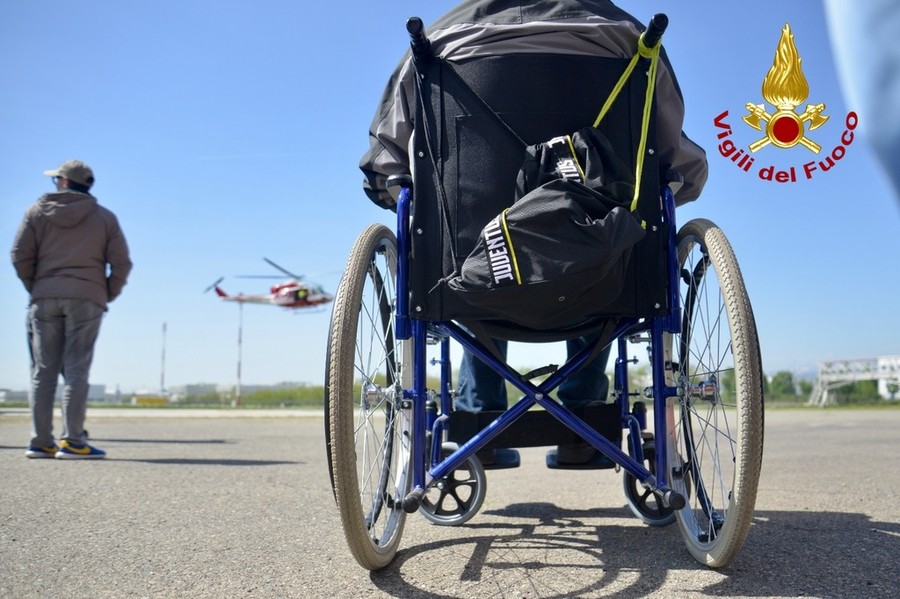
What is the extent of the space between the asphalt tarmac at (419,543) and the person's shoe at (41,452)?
698mm

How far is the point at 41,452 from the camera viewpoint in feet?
17.0

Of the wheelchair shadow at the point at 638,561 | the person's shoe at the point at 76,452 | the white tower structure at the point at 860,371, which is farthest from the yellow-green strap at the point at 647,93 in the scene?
the white tower structure at the point at 860,371

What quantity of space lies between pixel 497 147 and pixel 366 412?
880mm

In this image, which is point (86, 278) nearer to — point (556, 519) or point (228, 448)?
point (228, 448)

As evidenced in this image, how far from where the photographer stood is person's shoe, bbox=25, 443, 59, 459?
514 cm

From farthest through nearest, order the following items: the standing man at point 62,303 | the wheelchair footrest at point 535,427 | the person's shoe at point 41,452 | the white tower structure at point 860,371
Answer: the white tower structure at point 860,371 → the standing man at point 62,303 → the person's shoe at point 41,452 → the wheelchair footrest at point 535,427

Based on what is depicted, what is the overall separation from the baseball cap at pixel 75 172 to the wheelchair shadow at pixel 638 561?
13.7 feet

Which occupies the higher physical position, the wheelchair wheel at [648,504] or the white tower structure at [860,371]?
the white tower structure at [860,371]

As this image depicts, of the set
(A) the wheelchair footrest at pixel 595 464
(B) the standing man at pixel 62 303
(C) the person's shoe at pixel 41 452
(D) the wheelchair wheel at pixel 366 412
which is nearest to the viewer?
(D) the wheelchair wheel at pixel 366 412

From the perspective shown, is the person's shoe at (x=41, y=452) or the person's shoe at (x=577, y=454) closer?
the person's shoe at (x=577, y=454)

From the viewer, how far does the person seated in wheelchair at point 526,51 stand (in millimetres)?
2191

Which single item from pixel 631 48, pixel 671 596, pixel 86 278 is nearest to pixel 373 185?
pixel 631 48

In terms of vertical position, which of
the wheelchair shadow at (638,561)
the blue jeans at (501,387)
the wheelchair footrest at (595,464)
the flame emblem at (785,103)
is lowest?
the wheelchair shadow at (638,561)

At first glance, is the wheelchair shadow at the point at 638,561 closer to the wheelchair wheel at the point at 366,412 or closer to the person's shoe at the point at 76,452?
the wheelchair wheel at the point at 366,412
